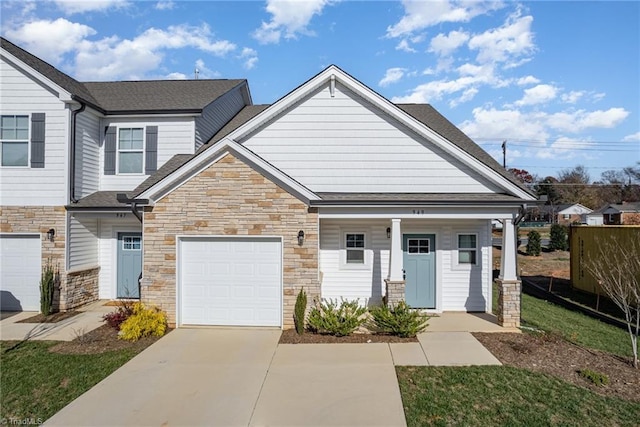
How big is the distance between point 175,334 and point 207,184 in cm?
370

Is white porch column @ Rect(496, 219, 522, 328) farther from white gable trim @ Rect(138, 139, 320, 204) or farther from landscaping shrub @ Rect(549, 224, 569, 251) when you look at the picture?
landscaping shrub @ Rect(549, 224, 569, 251)

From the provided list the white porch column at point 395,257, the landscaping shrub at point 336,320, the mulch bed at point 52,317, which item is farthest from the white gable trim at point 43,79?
the white porch column at point 395,257

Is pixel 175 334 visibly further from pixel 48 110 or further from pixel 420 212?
pixel 48 110

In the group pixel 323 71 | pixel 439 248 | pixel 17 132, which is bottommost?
pixel 439 248

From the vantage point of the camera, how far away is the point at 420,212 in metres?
9.52

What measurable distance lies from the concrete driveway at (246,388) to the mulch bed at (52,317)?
4.06 meters

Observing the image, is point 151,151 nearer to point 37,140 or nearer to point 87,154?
point 87,154

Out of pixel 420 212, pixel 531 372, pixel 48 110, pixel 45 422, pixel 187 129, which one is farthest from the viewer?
pixel 187 129

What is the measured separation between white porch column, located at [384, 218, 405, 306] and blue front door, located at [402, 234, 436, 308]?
55.2 inches

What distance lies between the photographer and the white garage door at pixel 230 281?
30.3 ft

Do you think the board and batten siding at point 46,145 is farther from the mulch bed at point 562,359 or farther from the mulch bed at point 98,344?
the mulch bed at point 562,359

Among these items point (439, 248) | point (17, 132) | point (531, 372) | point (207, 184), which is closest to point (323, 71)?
point (207, 184)

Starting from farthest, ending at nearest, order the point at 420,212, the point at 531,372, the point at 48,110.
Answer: the point at 48,110 → the point at 420,212 → the point at 531,372

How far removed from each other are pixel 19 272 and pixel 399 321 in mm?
11160
